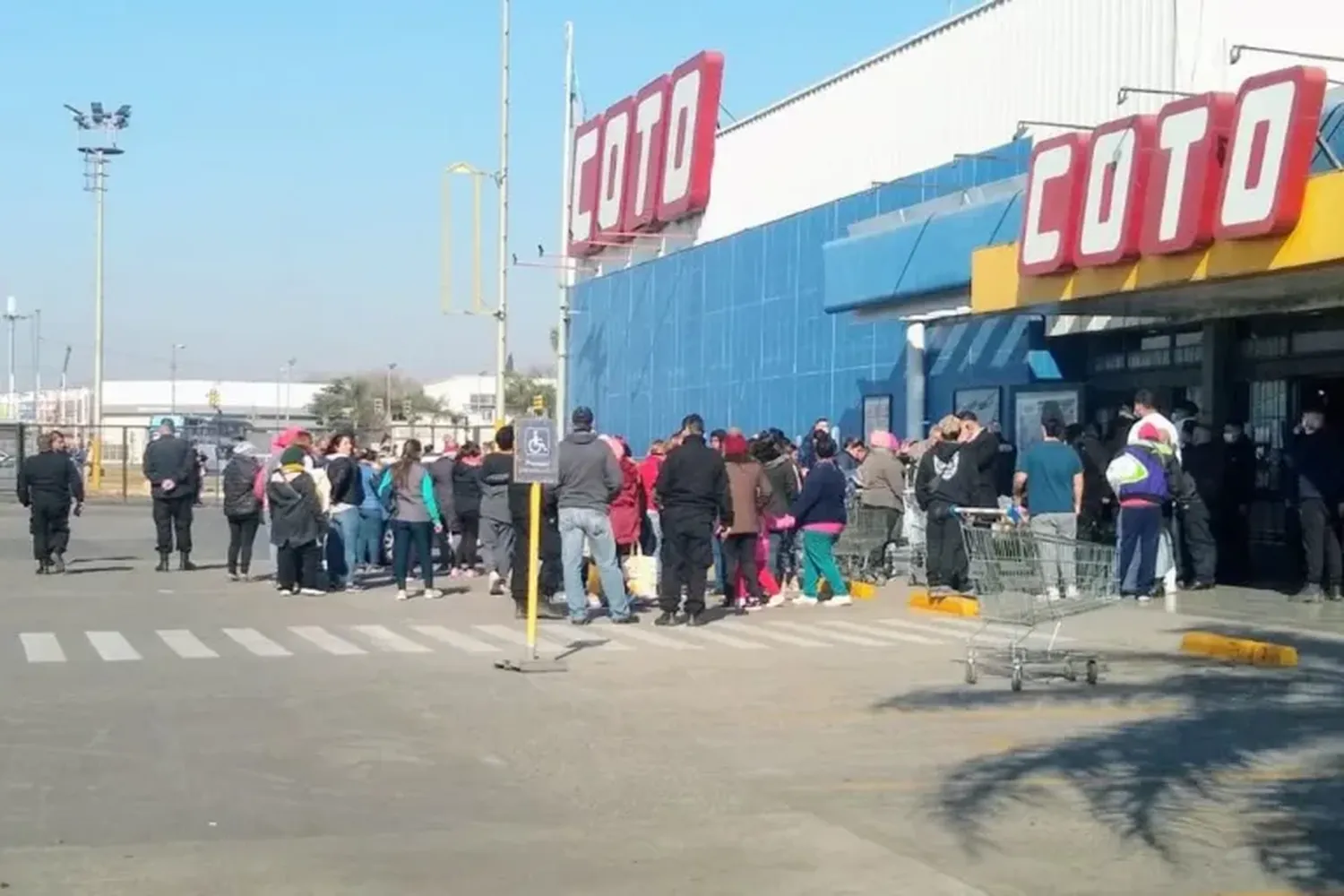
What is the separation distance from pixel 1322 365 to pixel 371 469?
1082 centimetres

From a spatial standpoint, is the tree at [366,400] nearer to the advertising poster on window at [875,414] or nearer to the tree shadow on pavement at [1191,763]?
the advertising poster on window at [875,414]

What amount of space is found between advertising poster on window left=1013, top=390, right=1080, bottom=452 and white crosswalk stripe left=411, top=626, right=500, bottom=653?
33.4ft

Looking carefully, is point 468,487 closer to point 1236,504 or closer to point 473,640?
point 473,640

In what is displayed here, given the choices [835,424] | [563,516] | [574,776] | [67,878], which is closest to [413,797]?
[574,776]

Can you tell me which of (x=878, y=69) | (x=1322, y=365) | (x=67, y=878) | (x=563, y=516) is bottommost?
(x=67, y=878)

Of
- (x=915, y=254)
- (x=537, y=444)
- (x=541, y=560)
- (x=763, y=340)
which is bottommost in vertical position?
(x=541, y=560)

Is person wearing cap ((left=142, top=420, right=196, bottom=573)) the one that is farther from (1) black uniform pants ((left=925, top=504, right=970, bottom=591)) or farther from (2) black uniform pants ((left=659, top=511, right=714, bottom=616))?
(1) black uniform pants ((left=925, top=504, right=970, bottom=591))

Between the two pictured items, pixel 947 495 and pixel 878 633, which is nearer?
pixel 878 633

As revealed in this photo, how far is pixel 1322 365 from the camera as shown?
1970cm

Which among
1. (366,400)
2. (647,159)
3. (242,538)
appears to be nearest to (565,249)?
(647,159)

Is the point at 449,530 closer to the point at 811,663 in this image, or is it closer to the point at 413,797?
the point at 811,663

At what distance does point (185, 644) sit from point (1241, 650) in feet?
28.3

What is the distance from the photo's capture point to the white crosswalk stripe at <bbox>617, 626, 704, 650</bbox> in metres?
15.4

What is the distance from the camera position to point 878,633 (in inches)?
648
